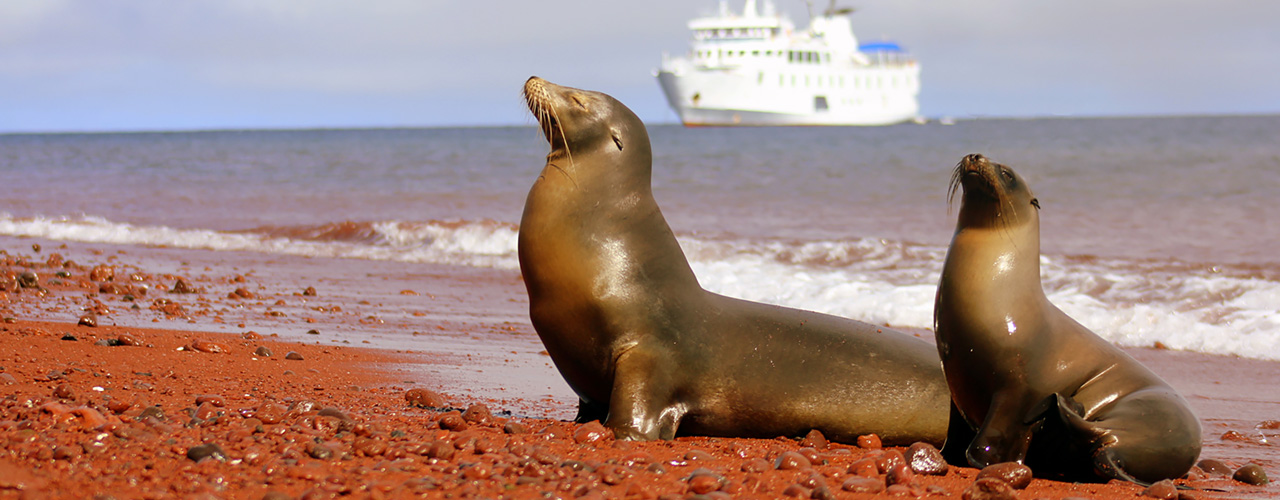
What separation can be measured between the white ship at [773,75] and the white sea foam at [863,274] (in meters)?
62.3

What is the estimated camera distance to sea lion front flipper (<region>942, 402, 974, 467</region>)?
452 cm

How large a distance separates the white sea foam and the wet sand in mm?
942

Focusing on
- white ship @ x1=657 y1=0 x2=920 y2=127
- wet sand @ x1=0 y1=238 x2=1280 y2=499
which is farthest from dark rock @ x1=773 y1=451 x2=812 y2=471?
white ship @ x1=657 y1=0 x2=920 y2=127

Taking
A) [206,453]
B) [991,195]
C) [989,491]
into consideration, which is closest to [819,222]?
[991,195]

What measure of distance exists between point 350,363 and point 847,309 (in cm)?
481

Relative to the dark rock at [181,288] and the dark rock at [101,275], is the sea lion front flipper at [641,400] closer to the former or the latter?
the dark rock at [181,288]

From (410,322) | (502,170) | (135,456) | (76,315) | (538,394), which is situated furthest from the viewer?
(502,170)

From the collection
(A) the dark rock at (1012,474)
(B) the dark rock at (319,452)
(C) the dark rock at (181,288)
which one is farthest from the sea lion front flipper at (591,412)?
(C) the dark rock at (181,288)

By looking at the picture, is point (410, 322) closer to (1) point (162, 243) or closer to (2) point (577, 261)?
(2) point (577, 261)

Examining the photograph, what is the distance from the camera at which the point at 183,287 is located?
9.55 metres

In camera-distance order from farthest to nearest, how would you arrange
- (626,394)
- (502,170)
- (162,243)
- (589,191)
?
(502,170)
(162,243)
(589,191)
(626,394)

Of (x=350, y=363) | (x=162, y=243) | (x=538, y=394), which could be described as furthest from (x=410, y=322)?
(x=162, y=243)

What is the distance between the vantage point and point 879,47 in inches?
3595

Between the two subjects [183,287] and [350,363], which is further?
[183,287]
